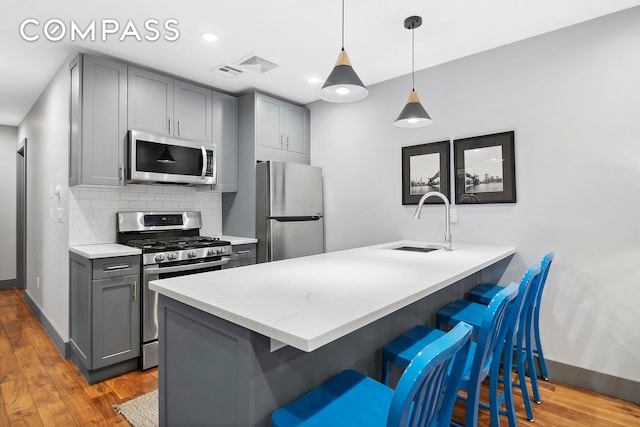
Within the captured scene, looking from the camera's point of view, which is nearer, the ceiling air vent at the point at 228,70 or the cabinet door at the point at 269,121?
the ceiling air vent at the point at 228,70

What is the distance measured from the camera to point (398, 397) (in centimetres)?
75

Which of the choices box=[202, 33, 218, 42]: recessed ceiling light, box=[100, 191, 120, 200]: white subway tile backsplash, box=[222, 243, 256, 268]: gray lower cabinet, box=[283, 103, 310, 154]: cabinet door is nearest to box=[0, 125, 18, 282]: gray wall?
box=[100, 191, 120, 200]: white subway tile backsplash

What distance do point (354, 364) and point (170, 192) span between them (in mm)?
2826

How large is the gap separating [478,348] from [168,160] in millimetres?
2874

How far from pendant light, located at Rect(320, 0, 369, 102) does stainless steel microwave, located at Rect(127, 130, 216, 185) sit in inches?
71.4

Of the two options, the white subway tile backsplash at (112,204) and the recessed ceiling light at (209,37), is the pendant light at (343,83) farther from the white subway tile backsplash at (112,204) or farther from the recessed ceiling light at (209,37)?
the white subway tile backsplash at (112,204)

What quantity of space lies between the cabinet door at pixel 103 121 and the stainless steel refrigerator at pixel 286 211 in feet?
4.25

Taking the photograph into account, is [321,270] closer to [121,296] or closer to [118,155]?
[121,296]

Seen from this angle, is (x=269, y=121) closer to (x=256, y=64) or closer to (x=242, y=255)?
(x=256, y=64)

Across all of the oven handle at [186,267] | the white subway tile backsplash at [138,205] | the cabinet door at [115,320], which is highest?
the white subway tile backsplash at [138,205]

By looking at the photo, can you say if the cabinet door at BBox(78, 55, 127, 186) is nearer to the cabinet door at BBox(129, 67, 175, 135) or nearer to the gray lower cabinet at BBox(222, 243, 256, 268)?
the cabinet door at BBox(129, 67, 175, 135)

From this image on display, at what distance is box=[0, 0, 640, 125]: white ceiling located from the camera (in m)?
2.24

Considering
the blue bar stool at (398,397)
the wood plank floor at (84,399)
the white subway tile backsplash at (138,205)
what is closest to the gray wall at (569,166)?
the wood plank floor at (84,399)

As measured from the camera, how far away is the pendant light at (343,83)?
1.80m
